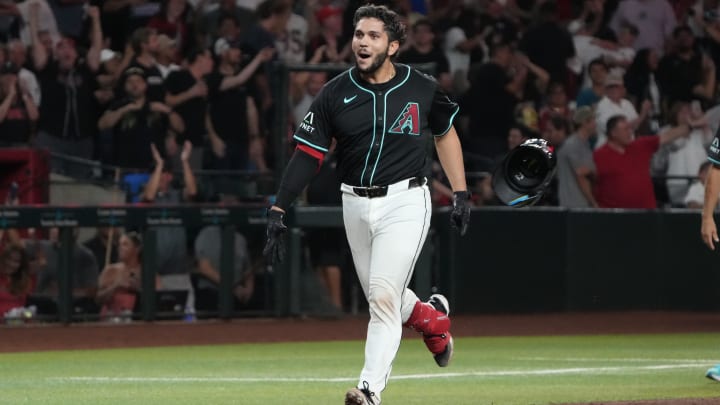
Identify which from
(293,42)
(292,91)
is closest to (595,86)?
(293,42)

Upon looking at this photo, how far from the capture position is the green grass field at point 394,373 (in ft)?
29.8

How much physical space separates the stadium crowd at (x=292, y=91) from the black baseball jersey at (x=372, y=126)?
794cm

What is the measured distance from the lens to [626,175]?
709 inches

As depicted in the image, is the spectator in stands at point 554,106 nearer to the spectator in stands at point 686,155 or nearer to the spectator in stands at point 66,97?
the spectator in stands at point 686,155

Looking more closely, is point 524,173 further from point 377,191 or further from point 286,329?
→ point 286,329

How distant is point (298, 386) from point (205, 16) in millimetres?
8969

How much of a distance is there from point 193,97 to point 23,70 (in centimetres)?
187

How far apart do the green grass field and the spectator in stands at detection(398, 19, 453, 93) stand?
4.44 metres

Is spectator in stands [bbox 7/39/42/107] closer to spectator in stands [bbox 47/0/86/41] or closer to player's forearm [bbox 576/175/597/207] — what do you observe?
spectator in stands [bbox 47/0/86/41]

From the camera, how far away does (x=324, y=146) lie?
8016 mm

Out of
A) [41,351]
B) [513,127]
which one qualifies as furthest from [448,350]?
[513,127]

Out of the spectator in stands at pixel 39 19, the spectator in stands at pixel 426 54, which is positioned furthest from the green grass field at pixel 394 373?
the spectator in stands at pixel 39 19

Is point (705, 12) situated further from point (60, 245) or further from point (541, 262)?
point (60, 245)

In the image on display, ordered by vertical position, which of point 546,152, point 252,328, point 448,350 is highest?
point 546,152
